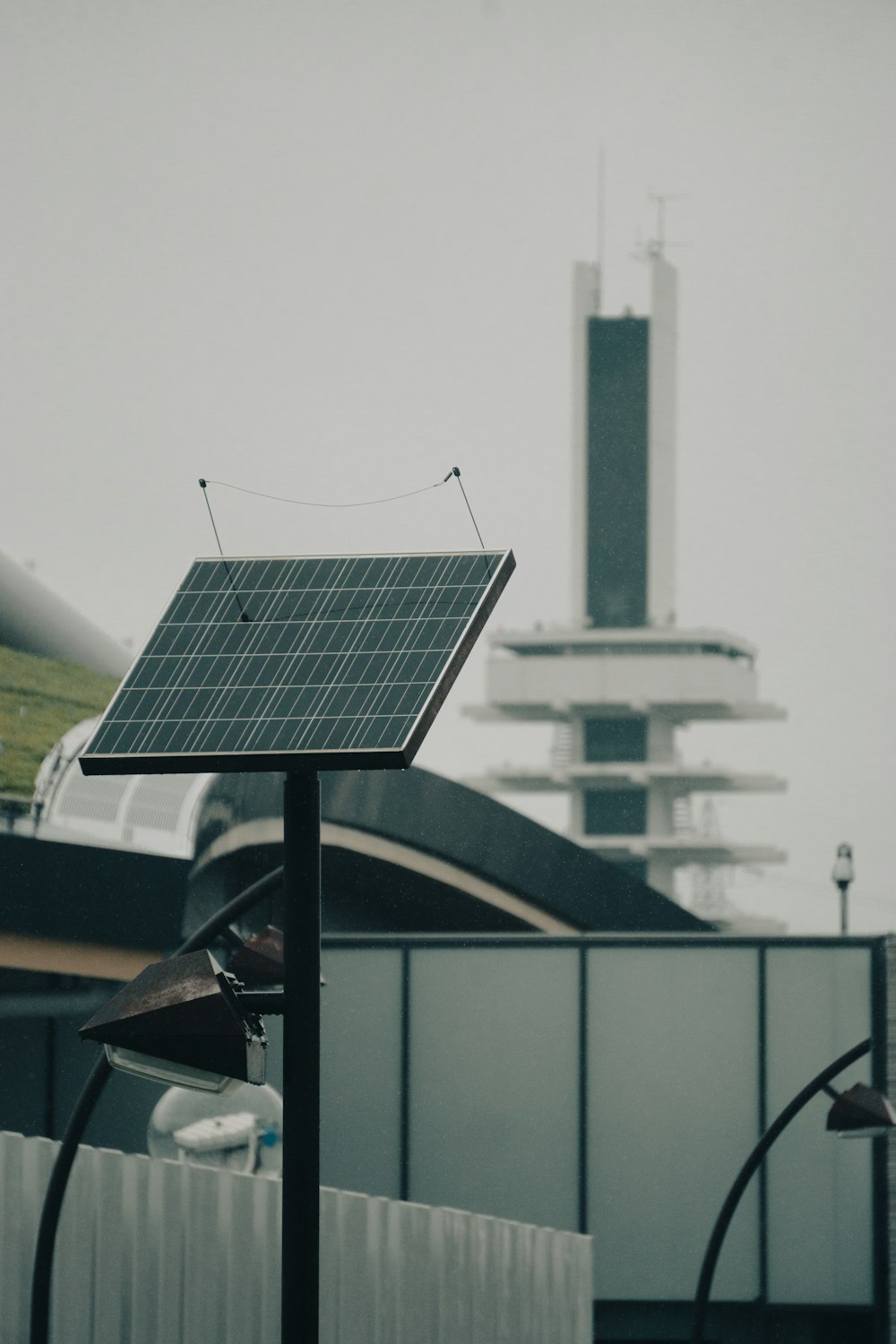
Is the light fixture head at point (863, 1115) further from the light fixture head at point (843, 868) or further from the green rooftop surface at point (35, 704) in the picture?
the green rooftop surface at point (35, 704)

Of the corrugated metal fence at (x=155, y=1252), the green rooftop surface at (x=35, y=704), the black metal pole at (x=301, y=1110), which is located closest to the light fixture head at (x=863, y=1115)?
the corrugated metal fence at (x=155, y=1252)

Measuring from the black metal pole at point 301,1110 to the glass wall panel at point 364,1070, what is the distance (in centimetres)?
1536

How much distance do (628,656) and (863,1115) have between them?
364 ft

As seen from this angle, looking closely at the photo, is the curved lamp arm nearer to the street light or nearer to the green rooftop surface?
the street light

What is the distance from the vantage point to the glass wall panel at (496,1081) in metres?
21.3

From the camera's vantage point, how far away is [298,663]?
698cm

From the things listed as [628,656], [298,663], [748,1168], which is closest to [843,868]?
[748,1168]

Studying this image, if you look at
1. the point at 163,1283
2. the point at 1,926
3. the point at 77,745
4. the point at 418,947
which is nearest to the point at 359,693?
the point at 163,1283

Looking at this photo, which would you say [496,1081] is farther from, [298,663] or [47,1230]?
[298,663]

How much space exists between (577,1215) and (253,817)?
574 centimetres

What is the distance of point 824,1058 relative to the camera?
2127 centimetres

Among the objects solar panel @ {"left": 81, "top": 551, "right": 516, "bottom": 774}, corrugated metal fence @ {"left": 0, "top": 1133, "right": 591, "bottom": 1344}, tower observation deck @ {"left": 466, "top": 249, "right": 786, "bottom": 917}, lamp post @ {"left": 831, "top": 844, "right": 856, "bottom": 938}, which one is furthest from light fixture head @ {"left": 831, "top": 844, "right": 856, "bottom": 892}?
tower observation deck @ {"left": 466, "top": 249, "right": 786, "bottom": 917}

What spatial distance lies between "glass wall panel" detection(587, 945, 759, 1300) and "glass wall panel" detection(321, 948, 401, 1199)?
2.22 m

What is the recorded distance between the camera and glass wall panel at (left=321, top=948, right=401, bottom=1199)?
2148 centimetres
